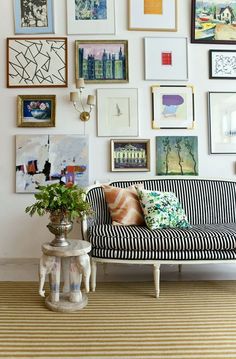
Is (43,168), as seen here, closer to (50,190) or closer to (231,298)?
(50,190)

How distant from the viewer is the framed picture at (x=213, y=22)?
10.1ft

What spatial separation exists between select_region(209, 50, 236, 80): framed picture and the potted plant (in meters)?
2.02

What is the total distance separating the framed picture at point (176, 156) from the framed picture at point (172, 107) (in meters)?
0.15

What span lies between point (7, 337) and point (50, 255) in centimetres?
53

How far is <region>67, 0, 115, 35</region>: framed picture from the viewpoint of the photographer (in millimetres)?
3035

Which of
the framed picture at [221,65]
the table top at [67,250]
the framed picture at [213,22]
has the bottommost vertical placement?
the table top at [67,250]

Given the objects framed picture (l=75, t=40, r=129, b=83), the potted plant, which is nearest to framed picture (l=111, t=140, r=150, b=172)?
framed picture (l=75, t=40, r=129, b=83)

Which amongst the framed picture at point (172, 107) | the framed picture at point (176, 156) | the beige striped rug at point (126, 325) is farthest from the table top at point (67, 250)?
the framed picture at point (172, 107)

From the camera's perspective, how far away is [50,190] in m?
2.06

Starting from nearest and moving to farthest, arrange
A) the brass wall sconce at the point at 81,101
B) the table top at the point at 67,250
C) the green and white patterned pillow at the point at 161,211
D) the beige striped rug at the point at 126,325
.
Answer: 1. the beige striped rug at the point at 126,325
2. the table top at the point at 67,250
3. the green and white patterned pillow at the point at 161,211
4. the brass wall sconce at the point at 81,101

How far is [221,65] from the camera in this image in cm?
309

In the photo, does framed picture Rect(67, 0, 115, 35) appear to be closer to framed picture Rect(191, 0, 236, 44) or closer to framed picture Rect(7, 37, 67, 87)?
framed picture Rect(7, 37, 67, 87)

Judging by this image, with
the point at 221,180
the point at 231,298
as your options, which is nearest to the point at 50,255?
the point at 231,298

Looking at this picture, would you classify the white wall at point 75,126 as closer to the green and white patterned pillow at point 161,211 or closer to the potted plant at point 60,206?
the green and white patterned pillow at point 161,211
